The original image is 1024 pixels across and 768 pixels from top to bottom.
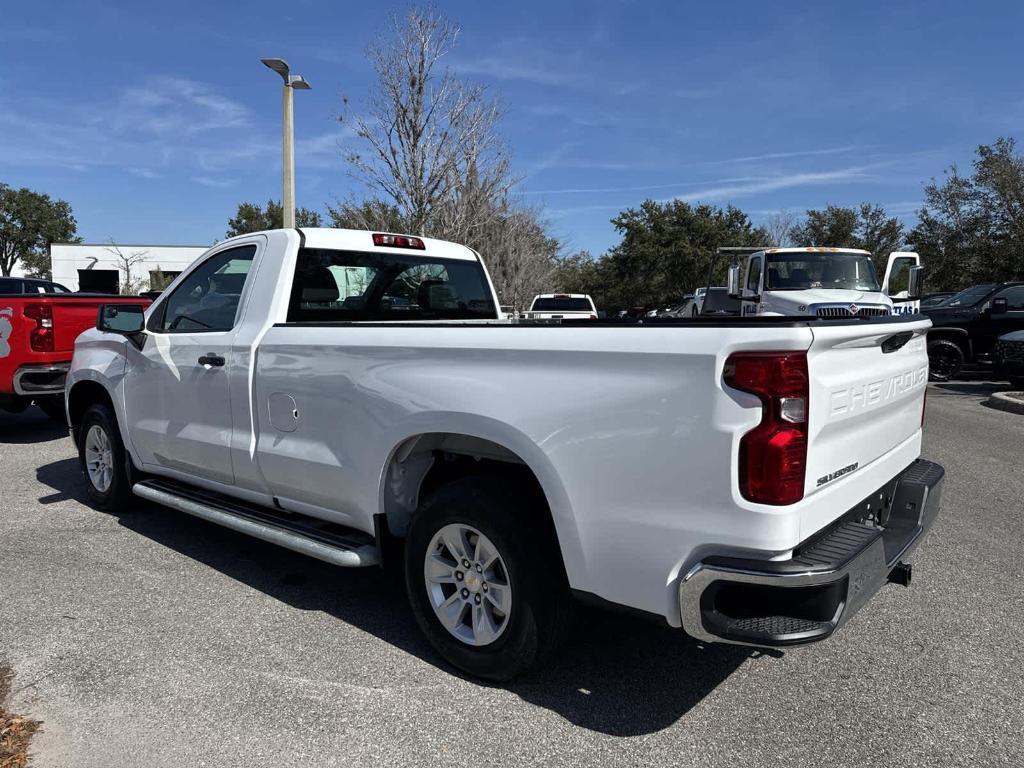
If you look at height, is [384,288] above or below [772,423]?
above

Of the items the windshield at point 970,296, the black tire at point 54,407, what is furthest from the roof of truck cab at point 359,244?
the windshield at point 970,296

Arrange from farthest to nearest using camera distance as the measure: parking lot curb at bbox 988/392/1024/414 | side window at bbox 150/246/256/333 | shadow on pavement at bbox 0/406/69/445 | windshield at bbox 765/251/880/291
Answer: windshield at bbox 765/251/880/291 → parking lot curb at bbox 988/392/1024/414 → shadow on pavement at bbox 0/406/69/445 → side window at bbox 150/246/256/333

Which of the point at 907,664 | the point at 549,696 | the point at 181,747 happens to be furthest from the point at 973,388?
the point at 181,747

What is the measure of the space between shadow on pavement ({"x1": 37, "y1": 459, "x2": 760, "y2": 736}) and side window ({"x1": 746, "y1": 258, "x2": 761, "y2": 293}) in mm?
10831

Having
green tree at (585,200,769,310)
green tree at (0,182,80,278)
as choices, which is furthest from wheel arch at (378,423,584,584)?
green tree at (0,182,80,278)

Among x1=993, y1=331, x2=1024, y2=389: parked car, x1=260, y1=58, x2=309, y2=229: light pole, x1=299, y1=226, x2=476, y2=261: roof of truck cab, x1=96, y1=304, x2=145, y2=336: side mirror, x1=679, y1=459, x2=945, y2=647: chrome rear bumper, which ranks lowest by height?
x1=679, y1=459, x2=945, y2=647: chrome rear bumper

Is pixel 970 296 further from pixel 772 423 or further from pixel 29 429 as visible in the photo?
pixel 29 429

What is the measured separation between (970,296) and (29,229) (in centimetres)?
5852

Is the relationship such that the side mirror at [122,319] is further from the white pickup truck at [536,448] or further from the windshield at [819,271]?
the windshield at [819,271]

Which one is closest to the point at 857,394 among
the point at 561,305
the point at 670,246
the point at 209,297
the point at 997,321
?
the point at 209,297

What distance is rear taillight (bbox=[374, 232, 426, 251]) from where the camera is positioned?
477cm

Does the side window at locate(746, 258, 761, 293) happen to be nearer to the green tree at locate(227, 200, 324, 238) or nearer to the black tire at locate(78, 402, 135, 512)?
the black tire at locate(78, 402, 135, 512)

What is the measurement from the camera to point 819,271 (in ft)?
43.8

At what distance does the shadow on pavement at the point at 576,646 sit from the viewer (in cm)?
309
